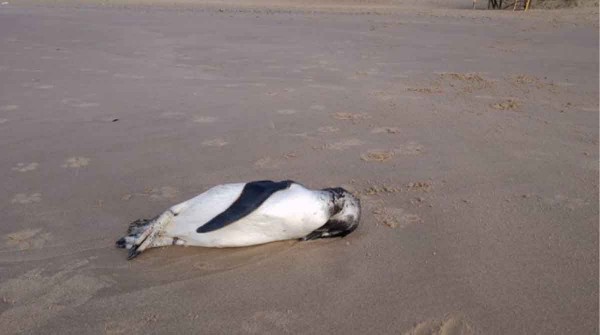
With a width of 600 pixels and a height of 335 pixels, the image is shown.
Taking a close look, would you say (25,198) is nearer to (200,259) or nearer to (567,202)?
(200,259)

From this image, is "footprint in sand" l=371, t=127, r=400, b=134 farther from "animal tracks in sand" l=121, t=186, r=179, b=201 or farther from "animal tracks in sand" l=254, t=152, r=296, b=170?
"animal tracks in sand" l=121, t=186, r=179, b=201

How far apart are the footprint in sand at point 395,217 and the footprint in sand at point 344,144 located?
108cm

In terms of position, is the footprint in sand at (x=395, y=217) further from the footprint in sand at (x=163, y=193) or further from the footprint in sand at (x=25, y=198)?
the footprint in sand at (x=25, y=198)

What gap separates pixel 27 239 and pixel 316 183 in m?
1.69

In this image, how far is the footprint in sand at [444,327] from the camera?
201 cm

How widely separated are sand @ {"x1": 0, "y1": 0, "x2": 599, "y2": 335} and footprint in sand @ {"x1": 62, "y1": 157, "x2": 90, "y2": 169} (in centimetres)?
2

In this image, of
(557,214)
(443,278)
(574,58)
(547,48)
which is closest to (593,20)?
(547,48)

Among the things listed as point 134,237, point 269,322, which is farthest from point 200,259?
point 269,322

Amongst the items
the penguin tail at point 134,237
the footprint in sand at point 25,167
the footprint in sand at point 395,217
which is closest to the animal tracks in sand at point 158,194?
the penguin tail at point 134,237

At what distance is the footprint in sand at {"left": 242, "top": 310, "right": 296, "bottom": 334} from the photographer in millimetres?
2033

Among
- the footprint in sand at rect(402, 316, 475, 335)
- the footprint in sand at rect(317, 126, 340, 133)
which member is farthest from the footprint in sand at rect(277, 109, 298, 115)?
the footprint in sand at rect(402, 316, 475, 335)

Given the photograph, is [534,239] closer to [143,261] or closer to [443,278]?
[443,278]

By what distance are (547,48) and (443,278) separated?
22.8 feet

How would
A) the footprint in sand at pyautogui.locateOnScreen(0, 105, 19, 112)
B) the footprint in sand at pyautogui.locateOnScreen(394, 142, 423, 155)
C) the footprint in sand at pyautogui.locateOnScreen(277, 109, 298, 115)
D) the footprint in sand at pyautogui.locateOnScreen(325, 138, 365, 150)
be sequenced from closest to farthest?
the footprint in sand at pyautogui.locateOnScreen(394, 142, 423, 155), the footprint in sand at pyautogui.locateOnScreen(325, 138, 365, 150), the footprint in sand at pyautogui.locateOnScreen(277, 109, 298, 115), the footprint in sand at pyautogui.locateOnScreen(0, 105, 19, 112)
